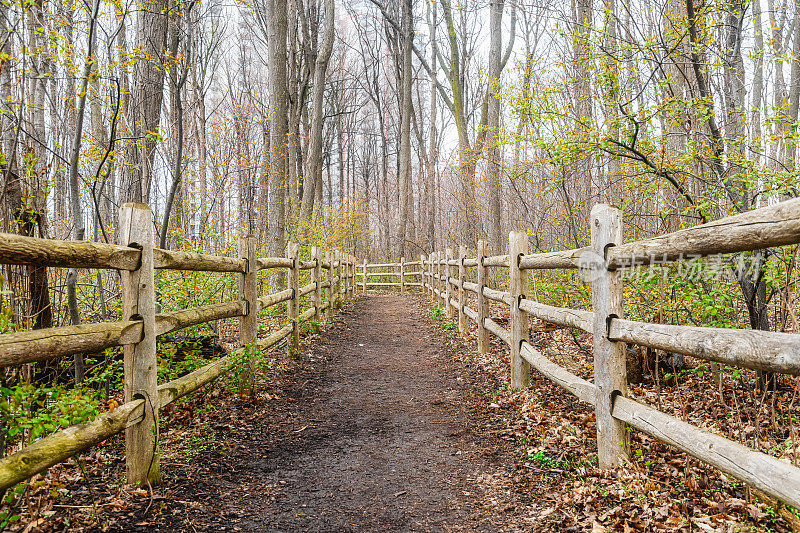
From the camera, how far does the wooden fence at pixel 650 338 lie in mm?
1843

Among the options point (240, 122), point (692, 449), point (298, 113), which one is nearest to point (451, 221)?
point (298, 113)

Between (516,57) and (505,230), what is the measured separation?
7.83 meters

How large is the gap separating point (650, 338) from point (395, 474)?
1.96 metres

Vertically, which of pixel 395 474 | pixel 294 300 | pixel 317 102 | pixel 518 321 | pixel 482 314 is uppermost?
pixel 317 102

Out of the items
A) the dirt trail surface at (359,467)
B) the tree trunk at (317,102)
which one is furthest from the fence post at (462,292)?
the tree trunk at (317,102)

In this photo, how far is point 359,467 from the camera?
3.61m

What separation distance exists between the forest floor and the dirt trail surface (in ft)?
0.04

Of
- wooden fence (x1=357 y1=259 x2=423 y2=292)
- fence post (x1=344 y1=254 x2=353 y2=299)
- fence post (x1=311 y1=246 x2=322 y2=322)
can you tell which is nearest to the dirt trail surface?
fence post (x1=311 y1=246 x2=322 y2=322)

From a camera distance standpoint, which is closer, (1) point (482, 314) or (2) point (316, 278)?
(1) point (482, 314)

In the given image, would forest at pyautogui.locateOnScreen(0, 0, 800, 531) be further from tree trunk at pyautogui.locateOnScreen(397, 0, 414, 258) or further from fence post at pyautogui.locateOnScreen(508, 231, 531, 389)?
tree trunk at pyautogui.locateOnScreen(397, 0, 414, 258)

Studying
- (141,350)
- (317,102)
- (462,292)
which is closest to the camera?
(141,350)

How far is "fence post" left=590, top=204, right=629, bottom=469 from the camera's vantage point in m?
3.06

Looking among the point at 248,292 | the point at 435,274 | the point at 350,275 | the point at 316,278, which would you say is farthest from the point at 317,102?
the point at 248,292

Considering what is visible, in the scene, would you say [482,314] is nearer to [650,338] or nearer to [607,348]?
[607,348]
